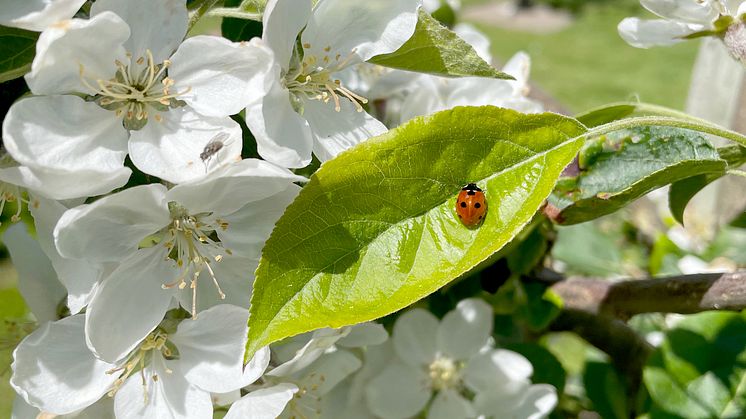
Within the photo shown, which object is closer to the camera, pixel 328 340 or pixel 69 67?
pixel 69 67

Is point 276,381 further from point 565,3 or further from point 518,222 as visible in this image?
point 565,3

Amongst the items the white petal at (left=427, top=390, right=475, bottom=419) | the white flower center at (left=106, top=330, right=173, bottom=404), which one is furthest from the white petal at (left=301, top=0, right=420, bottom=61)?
the white petal at (left=427, top=390, right=475, bottom=419)

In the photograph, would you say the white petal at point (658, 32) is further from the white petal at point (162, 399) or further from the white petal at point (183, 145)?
the white petal at point (162, 399)

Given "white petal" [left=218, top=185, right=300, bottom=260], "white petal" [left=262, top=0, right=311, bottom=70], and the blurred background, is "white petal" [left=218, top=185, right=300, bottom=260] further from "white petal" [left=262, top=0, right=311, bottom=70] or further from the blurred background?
the blurred background

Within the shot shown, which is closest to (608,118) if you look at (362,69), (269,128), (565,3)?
(362,69)

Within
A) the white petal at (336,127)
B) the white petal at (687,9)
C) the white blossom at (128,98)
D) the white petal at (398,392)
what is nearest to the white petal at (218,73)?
the white blossom at (128,98)

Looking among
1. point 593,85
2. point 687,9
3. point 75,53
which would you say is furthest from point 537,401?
point 593,85
